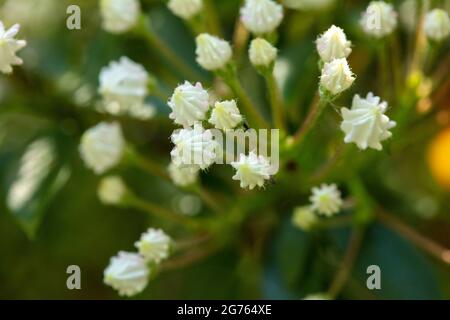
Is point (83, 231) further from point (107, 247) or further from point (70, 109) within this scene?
point (70, 109)

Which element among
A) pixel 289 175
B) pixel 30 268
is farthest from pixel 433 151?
pixel 30 268

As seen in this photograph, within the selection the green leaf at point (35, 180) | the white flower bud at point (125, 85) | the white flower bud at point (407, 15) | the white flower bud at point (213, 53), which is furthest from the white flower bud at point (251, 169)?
the white flower bud at point (407, 15)

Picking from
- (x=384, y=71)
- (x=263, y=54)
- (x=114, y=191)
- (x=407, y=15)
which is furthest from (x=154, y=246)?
(x=407, y=15)

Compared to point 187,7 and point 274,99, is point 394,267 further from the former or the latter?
point 187,7

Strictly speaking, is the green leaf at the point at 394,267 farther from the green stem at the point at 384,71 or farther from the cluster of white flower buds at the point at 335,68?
the cluster of white flower buds at the point at 335,68

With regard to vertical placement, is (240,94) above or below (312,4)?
below
